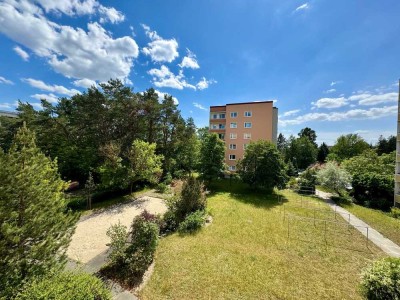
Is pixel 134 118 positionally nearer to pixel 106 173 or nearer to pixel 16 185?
pixel 106 173

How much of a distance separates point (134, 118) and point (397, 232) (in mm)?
30385

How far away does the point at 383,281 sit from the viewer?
6.15 metres

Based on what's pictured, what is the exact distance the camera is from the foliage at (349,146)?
5191 cm

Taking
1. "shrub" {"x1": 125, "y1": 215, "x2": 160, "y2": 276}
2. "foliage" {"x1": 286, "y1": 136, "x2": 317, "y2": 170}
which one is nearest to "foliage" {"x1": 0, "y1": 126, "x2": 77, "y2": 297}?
"shrub" {"x1": 125, "y1": 215, "x2": 160, "y2": 276}

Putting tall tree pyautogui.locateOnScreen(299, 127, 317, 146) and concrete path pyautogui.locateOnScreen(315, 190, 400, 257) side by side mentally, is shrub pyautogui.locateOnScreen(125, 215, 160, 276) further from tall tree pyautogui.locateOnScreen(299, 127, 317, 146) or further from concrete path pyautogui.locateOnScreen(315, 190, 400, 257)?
tall tree pyautogui.locateOnScreen(299, 127, 317, 146)

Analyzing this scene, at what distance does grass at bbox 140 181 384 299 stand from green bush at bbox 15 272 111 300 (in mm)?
2681

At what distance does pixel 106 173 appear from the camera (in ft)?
65.1

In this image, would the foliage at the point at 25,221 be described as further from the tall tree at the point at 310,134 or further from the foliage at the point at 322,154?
the tall tree at the point at 310,134

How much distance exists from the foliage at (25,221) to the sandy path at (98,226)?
13.9 ft

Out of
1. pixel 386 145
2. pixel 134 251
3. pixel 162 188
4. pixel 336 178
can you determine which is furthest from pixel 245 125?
pixel 386 145

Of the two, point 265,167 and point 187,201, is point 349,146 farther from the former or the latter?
point 187,201

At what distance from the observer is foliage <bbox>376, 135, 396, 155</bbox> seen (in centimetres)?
5120

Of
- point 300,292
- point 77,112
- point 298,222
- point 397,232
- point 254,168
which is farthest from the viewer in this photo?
point 77,112

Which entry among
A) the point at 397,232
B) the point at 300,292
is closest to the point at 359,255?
the point at 300,292
